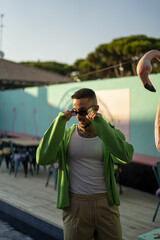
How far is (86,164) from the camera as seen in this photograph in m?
1.93

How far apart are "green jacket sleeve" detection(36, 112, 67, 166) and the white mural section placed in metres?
4.44

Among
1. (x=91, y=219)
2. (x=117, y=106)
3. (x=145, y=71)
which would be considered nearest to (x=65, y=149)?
(x=91, y=219)

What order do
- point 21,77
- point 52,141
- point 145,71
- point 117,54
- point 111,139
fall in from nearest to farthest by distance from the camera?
point 111,139
point 52,141
point 145,71
point 21,77
point 117,54

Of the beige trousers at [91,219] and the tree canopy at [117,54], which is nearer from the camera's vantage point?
the beige trousers at [91,219]

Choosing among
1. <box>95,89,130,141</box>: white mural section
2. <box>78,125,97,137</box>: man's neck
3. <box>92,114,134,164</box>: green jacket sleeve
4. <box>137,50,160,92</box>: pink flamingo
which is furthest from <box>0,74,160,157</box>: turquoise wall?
<box>92,114,134,164</box>: green jacket sleeve

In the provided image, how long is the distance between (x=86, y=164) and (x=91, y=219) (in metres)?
0.33

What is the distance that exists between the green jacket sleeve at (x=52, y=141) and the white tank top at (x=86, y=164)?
0.42 ft

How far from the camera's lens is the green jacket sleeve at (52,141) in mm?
1836

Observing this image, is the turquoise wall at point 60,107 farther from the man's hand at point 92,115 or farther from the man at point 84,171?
the man's hand at point 92,115

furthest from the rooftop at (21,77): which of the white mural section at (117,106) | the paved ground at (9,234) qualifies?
the paved ground at (9,234)

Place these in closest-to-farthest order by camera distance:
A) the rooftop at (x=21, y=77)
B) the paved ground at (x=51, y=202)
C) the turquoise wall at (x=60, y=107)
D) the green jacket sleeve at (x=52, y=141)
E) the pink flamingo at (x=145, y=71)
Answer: the green jacket sleeve at (x=52, y=141) → the pink flamingo at (x=145, y=71) → the paved ground at (x=51, y=202) → the turquoise wall at (x=60, y=107) → the rooftop at (x=21, y=77)

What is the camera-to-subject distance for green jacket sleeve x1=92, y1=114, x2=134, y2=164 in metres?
1.72

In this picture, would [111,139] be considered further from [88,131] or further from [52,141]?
[52,141]

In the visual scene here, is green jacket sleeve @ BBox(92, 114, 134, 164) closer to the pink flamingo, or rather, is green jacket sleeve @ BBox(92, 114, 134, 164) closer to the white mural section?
the pink flamingo
